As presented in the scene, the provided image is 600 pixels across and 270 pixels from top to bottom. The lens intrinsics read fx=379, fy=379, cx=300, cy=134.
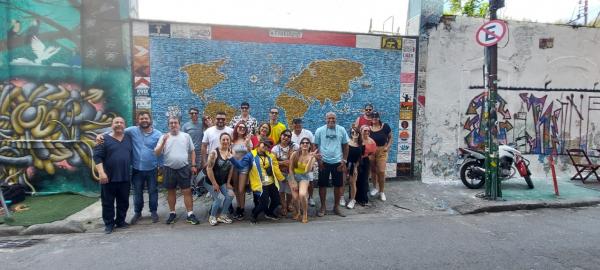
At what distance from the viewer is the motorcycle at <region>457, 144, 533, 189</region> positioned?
822 centimetres

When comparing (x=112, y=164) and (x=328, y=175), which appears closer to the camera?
(x=112, y=164)

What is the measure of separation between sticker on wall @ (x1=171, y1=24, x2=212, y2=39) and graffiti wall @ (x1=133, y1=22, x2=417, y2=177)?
2 cm

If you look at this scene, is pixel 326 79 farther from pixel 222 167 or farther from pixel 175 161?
pixel 175 161

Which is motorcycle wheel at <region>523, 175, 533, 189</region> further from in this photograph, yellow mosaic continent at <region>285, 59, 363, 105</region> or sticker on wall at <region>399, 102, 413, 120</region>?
yellow mosaic continent at <region>285, 59, 363, 105</region>

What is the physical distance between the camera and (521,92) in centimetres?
941

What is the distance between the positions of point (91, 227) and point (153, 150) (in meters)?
1.50

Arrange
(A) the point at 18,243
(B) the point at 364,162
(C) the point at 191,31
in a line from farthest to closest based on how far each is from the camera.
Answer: (C) the point at 191,31 → (B) the point at 364,162 → (A) the point at 18,243

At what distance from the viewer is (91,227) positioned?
19.4 feet

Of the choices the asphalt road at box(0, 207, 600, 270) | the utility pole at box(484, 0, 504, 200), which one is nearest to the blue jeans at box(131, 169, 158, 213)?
the asphalt road at box(0, 207, 600, 270)

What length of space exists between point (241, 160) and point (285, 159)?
73 centimetres

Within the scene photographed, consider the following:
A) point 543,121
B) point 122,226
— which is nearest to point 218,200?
point 122,226

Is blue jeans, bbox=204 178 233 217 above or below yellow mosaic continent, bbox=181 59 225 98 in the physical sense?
below

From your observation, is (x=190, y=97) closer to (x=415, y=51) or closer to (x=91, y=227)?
(x=91, y=227)

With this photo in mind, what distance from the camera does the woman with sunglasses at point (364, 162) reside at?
6.99m
